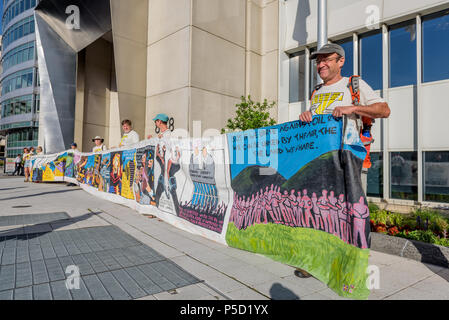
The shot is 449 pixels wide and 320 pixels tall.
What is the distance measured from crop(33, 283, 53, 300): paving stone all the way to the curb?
4.47 metres

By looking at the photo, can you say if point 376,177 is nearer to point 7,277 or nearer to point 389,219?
point 389,219

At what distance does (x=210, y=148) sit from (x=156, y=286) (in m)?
2.62

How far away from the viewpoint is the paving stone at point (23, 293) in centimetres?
250

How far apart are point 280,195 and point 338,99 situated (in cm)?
136

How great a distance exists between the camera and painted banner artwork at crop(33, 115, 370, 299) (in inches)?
107

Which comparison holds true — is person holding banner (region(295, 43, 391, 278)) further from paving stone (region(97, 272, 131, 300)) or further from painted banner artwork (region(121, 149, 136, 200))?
painted banner artwork (region(121, 149, 136, 200))

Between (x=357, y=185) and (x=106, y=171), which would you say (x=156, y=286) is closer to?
(x=357, y=185)

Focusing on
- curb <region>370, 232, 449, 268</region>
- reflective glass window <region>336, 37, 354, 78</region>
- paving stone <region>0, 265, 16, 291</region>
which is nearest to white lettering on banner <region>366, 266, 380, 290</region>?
curb <region>370, 232, 449, 268</region>

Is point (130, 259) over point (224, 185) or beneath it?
beneath

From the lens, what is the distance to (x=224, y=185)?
447cm

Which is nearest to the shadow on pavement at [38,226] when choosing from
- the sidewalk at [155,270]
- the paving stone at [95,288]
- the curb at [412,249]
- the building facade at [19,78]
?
the sidewalk at [155,270]

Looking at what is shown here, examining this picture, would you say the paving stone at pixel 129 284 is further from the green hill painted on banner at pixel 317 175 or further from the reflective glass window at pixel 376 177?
the reflective glass window at pixel 376 177

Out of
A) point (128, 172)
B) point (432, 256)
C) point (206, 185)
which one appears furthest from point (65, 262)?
point (432, 256)
